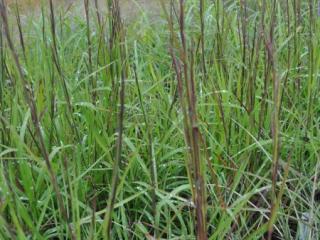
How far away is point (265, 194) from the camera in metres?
1.47

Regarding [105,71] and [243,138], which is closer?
[243,138]

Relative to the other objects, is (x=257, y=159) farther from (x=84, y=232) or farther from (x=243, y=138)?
(x=84, y=232)

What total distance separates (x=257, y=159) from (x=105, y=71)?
53cm

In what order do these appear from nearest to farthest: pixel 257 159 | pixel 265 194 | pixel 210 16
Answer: pixel 265 194 < pixel 257 159 < pixel 210 16

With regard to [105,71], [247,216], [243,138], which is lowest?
[247,216]

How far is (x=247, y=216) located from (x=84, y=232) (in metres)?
0.35

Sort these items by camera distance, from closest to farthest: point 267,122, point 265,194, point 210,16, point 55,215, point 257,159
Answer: point 55,215 → point 265,194 → point 257,159 → point 267,122 → point 210,16

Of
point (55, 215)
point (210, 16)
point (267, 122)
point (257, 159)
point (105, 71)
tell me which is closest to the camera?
point (55, 215)

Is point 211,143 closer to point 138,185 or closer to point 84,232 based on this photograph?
point 138,185

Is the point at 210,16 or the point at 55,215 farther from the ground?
the point at 210,16

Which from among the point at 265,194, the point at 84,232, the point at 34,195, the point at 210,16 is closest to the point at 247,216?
the point at 265,194

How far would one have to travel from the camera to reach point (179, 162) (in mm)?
1595

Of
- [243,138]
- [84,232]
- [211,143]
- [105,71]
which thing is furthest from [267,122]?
[84,232]

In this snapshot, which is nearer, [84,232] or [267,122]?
[84,232]
